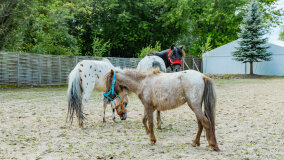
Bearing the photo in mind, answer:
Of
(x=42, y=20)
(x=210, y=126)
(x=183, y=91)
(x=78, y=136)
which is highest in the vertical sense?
(x=42, y=20)

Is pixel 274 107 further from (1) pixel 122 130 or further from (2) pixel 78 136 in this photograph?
(2) pixel 78 136

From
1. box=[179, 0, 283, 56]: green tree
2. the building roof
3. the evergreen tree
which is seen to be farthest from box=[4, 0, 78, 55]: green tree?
→ box=[179, 0, 283, 56]: green tree

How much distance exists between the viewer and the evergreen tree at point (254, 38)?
27.2 metres

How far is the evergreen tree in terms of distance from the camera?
89.4ft

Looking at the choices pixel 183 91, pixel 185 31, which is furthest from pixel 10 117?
pixel 185 31

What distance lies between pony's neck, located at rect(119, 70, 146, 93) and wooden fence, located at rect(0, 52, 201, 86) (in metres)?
13.7

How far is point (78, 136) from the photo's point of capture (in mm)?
5480

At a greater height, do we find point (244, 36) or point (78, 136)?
point (244, 36)

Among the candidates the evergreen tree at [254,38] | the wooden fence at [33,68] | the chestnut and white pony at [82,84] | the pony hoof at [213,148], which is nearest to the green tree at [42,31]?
the wooden fence at [33,68]

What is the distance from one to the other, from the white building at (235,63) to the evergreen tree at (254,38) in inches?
66.4

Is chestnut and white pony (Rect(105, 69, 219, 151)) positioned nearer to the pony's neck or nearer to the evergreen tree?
the pony's neck

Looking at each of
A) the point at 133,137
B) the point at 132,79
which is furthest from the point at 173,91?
the point at 133,137

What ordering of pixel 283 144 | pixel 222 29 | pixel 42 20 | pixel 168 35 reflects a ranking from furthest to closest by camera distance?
1. pixel 222 29
2. pixel 168 35
3. pixel 42 20
4. pixel 283 144

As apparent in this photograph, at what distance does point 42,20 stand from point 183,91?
665 inches
